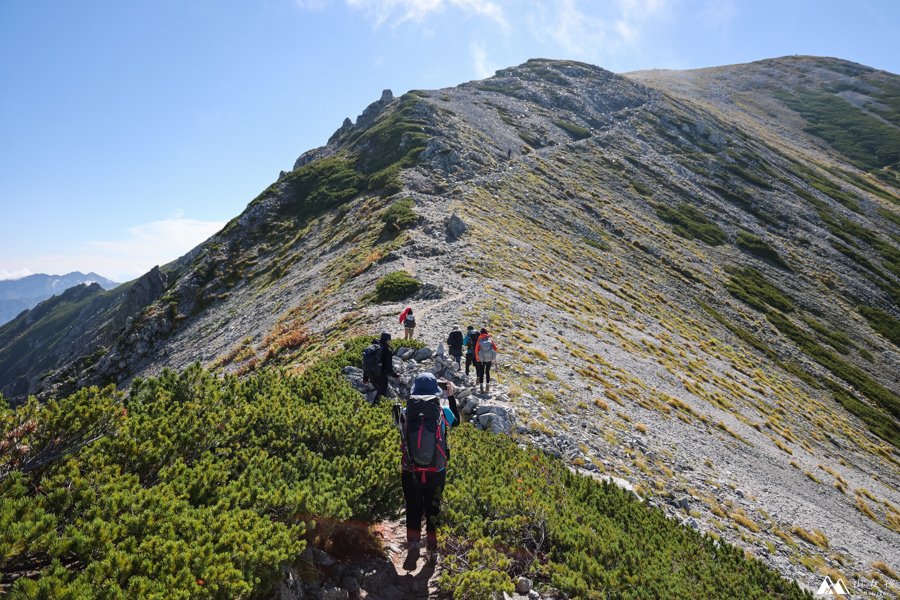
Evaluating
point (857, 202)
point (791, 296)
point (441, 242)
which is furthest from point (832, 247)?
point (441, 242)

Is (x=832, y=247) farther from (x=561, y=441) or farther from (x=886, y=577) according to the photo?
(x=561, y=441)

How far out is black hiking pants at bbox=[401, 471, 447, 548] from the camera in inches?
297

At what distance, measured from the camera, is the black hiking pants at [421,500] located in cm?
755

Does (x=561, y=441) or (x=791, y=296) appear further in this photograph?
(x=791, y=296)

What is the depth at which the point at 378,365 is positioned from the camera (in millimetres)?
13023

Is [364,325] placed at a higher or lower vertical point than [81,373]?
higher

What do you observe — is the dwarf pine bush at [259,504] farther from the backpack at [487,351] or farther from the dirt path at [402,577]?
the backpack at [487,351]

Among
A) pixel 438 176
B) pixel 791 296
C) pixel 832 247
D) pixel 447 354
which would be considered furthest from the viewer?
pixel 832 247

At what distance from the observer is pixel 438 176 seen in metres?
51.9

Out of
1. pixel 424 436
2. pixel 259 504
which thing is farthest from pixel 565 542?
pixel 259 504

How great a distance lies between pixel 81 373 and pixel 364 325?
1357 inches

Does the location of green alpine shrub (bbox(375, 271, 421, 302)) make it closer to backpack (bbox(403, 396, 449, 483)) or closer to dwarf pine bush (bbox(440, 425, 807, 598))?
dwarf pine bush (bbox(440, 425, 807, 598))

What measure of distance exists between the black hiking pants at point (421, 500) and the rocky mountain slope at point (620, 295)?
6.88 m
